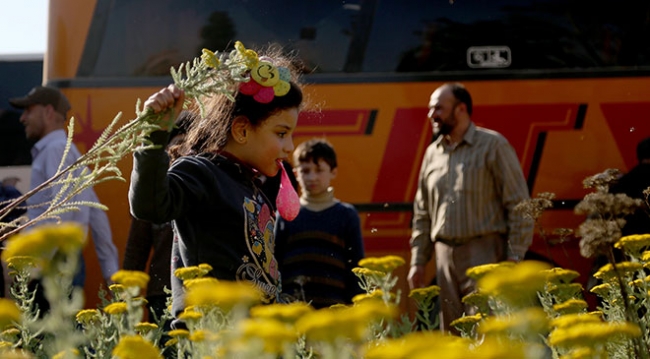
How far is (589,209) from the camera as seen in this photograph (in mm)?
2117

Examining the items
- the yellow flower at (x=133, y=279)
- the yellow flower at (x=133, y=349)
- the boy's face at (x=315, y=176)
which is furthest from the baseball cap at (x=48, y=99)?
the yellow flower at (x=133, y=349)

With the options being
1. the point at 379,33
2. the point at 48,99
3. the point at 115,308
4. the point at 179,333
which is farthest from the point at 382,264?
the point at 379,33

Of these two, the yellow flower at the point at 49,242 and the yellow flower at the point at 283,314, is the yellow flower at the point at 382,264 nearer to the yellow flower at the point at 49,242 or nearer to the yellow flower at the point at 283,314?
the yellow flower at the point at 283,314

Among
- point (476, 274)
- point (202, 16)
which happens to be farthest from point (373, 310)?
point (202, 16)

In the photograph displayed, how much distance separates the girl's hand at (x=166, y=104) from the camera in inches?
90.3

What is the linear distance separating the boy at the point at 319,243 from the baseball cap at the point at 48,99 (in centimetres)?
190

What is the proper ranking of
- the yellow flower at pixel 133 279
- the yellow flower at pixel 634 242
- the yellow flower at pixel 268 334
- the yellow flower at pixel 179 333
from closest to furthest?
the yellow flower at pixel 268 334 < the yellow flower at pixel 133 279 < the yellow flower at pixel 179 333 < the yellow flower at pixel 634 242

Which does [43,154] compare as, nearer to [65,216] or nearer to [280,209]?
[65,216]

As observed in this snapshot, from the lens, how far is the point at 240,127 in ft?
10.0

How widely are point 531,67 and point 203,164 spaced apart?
13.7ft

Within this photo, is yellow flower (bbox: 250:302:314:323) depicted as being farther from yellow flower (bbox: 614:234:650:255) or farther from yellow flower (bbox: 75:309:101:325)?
yellow flower (bbox: 614:234:650:255)

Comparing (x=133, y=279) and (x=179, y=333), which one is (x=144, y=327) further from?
(x=133, y=279)

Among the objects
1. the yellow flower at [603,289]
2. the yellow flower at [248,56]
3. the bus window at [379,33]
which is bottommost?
the yellow flower at [603,289]

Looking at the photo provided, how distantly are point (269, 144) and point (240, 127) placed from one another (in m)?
0.12
